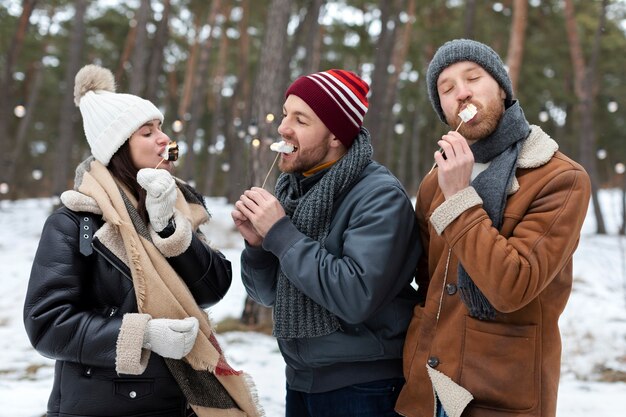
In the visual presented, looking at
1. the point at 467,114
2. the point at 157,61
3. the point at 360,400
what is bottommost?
the point at 360,400

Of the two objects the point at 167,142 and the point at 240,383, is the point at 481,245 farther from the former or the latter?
the point at 167,142

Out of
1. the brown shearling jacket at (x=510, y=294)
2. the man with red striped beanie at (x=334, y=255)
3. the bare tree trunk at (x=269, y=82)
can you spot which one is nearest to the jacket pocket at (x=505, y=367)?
the brown shearling jacket at (x=510, y=294)

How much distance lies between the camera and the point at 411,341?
79.1 inches

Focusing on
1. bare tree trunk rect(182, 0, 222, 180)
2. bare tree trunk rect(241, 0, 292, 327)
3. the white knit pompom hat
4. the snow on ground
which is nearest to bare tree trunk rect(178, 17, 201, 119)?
bare tree trunk rect(182, 0, 222, 180)

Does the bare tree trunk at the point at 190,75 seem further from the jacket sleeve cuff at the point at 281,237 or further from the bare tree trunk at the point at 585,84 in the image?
the jacket sleeve cuff at the point at 281,237

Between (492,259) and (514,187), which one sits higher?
(514,187)

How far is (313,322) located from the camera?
78.7 inches

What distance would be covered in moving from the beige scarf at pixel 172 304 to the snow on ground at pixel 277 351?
95 cm

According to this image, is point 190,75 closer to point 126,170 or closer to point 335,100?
point 126,170

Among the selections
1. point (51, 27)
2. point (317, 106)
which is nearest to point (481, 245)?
point (317, 106)

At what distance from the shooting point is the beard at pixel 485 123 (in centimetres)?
192

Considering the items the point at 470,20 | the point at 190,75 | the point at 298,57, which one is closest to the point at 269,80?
the point at 470,20

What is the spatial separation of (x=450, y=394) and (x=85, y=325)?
124cm

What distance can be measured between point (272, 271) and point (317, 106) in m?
0.66
